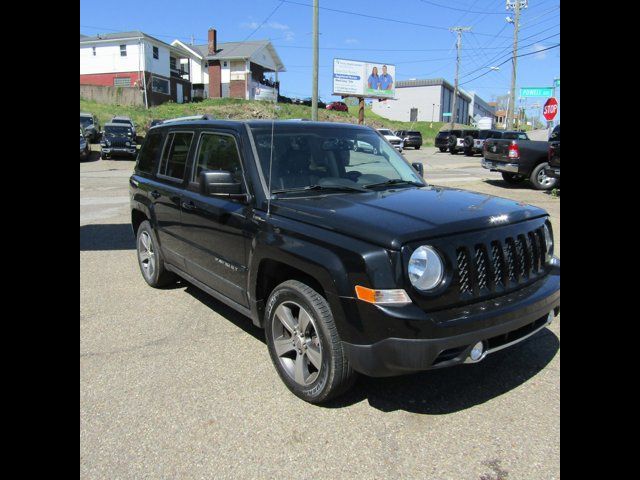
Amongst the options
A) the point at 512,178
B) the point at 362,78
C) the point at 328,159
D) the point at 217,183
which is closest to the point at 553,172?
the point at 512,178

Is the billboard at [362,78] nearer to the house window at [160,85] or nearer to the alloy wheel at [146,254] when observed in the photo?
the house window at [160,85]

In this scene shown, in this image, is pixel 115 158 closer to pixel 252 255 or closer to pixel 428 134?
pixel 252 255

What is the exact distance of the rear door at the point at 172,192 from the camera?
482 centimetres

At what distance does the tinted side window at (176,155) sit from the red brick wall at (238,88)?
56.1 m

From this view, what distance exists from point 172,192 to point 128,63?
168ft

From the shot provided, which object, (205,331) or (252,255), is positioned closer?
(252,255)

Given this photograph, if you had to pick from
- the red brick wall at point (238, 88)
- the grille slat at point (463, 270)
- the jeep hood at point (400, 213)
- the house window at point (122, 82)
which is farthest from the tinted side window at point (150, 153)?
the red brick wall at point (238, 88)

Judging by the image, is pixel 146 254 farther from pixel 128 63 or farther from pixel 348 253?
pixel 128 63

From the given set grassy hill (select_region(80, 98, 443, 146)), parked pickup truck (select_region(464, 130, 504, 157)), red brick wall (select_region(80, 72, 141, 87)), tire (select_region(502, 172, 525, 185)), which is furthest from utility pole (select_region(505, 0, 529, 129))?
red brick wall (select_region(80, 72, 141, 87))

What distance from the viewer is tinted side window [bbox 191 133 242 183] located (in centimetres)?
405

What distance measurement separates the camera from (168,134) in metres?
5.31

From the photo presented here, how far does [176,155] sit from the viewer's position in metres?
5.05
